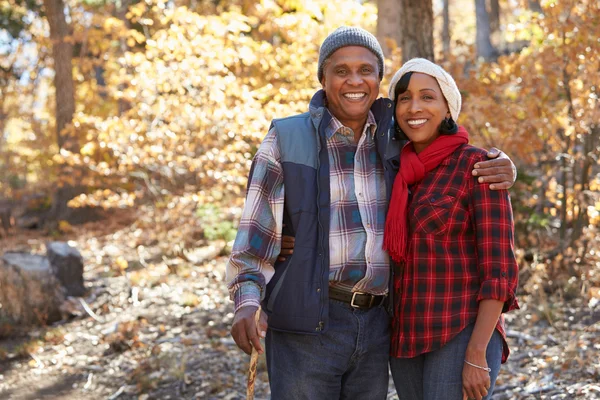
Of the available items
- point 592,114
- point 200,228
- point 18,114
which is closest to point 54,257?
point 200,228

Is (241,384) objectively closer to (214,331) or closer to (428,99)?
(214,331)

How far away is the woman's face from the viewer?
266 centimetres

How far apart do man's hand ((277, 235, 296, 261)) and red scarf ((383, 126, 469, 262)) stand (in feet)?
1.17

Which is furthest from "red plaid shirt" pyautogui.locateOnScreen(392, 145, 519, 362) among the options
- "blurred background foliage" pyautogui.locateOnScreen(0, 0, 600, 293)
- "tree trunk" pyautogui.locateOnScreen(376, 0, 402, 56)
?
"tree trunk" pyautogui.locateOnScreen(376, 0, 402, 56)

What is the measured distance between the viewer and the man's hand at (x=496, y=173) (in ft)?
8.03

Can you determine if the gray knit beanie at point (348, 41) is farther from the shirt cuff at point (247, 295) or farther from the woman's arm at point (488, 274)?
the shirt cuff at point (247, 295)

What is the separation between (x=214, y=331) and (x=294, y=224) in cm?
413

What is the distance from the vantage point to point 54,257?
26.9 feet

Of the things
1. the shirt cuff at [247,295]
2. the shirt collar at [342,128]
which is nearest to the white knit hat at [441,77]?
the shirt collar at [342,128]

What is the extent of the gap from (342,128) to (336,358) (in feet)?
2.98

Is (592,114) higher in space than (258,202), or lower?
higher

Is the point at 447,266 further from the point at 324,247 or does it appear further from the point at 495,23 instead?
the point at 495,23

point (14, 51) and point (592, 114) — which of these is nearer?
point (592, 114)

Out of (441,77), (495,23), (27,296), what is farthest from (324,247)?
(495,23)
